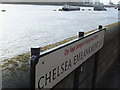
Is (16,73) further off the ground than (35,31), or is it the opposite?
(16,73)

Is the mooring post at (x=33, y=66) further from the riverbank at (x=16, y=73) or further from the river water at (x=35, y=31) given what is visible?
the river water at (x=35, y=31)

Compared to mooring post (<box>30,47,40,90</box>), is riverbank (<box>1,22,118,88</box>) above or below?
below

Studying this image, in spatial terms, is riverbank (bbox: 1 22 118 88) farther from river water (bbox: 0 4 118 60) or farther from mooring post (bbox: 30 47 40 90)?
river water (bbox: 0 4 118 60)

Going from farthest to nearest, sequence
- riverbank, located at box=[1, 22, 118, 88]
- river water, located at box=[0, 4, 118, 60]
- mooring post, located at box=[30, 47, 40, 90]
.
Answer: river water, located at box=[0, 4, 118, 60], riverbank, located at box=[1, 22, 118, 88], mooring post, located at box=[30, 47, 40, 90]

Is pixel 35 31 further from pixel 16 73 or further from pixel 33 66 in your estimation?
pixel 33 66

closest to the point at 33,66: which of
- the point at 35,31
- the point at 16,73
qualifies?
the point at 16,73

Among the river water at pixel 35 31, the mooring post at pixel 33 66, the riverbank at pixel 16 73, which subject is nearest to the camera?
the mooring post at pixel 33 66

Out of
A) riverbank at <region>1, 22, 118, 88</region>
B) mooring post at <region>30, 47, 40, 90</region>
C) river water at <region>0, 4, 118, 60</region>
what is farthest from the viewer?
river water at <region>0, 4, 118, 60</region>

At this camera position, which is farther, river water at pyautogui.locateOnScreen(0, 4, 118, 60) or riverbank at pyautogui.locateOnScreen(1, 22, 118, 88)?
river water at pyautogui.locateOnScreen(0, 4, 118, 60)

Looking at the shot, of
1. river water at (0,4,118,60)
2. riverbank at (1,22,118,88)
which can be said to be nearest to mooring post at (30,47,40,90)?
riverbank at (1,22,118,88)

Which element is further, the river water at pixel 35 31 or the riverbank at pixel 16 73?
the river water at pixel 35 31

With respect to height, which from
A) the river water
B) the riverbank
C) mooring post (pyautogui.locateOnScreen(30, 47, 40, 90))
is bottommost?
the river water

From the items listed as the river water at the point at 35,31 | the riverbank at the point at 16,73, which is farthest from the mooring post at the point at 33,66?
the river water at the point at 35,31

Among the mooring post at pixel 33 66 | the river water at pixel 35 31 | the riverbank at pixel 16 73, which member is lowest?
the river water at pixel 35 31
